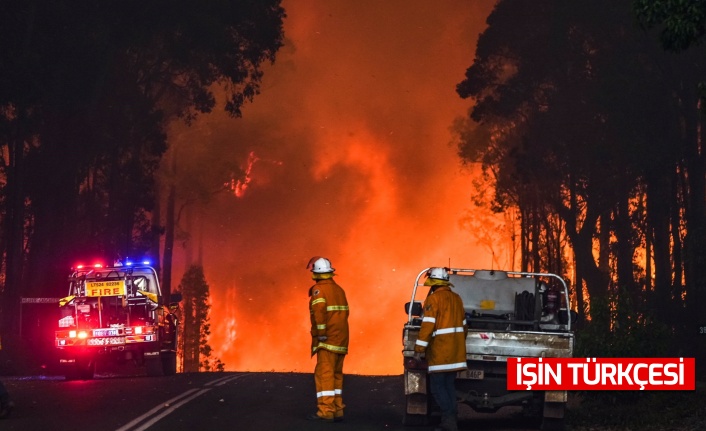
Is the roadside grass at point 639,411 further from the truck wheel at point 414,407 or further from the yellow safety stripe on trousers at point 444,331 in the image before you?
the yellow safety stripe on trousers at point 444,331

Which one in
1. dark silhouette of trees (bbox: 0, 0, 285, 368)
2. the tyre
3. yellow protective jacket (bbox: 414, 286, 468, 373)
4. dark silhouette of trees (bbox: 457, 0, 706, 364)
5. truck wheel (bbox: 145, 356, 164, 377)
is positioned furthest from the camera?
dark silhouette of trees (bbox: 457, 0, 706, 364)

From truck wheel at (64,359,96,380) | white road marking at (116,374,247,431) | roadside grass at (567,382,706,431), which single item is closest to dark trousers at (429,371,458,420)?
roadside grass at (567,382,706,431)

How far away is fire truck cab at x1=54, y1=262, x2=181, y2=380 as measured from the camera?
24281 mm

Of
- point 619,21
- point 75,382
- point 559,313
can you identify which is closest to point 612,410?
point 559,313

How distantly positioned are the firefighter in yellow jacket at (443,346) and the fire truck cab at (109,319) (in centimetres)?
1154

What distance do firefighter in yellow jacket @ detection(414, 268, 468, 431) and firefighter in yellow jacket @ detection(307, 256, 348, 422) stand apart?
1429 mm

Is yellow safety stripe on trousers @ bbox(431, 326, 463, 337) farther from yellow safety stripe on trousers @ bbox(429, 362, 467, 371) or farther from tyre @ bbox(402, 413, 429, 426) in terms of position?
tyre @ bbox(402, 413, 429, 426)

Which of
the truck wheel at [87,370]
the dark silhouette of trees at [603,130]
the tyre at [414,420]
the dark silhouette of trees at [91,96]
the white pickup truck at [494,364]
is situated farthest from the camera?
the dark silhouette of trees at [603,130]

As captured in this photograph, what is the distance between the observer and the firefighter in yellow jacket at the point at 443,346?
13859 millimetres

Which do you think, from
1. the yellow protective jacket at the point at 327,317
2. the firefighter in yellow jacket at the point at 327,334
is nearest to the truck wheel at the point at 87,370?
the firefighter in yellow jacket at the point at 327,334

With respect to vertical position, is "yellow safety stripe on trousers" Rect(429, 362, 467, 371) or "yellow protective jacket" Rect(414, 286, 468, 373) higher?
"yellow protective jacket" Rect(414, 286, 468, 373)

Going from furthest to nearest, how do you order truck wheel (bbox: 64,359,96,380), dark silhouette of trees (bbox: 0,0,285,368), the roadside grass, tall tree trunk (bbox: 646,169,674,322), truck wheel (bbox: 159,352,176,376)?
1. tall tree trunk (bbox: 646,169,674,322)
2. dark silhouette of trees (bbox: 0,0,285,368)
3. truck wheel (bbox: 159,352,176,376)
4. truck wheel (bbox: 64,359,96,380)
5. the roadside grass

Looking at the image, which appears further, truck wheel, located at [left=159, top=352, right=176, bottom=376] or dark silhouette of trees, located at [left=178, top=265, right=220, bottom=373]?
dark silhouette of trees, located at [left=178, top=265, right=220, bottom=373]

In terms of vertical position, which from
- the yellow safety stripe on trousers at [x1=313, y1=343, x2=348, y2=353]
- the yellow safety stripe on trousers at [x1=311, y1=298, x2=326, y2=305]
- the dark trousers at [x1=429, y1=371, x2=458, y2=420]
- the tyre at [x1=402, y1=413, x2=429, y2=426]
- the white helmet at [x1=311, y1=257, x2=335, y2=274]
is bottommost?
the tyre at [x1=402, y1=413, x2=429, y2=426]
